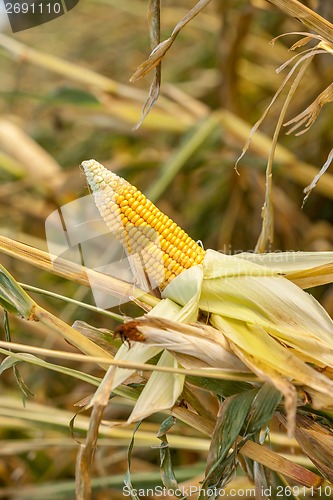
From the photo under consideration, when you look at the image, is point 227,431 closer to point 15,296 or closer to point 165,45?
point 15,296

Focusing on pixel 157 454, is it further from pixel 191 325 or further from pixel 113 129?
pixel 191 325

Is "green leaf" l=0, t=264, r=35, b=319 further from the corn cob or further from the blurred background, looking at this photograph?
the blurred background

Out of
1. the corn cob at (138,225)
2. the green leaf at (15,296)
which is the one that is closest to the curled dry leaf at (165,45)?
the corn cob at (138,225)

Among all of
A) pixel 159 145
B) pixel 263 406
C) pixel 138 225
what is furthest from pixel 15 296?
pixel 159 145

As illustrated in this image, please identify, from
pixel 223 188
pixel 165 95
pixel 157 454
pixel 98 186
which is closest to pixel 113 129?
pixel 165 95

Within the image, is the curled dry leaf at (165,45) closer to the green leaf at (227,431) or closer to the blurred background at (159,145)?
the green leaf at (227,431)
